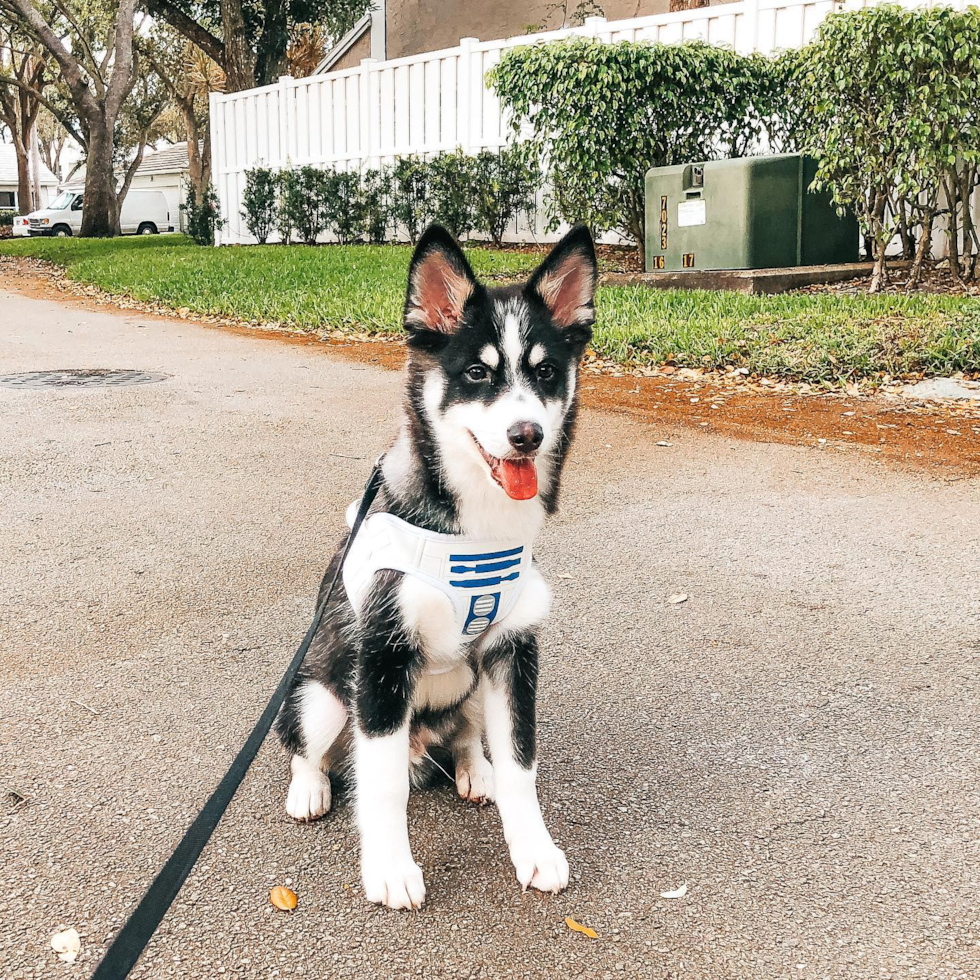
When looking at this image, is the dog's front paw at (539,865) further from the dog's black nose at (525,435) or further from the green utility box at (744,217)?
the green utility box at (744,217)

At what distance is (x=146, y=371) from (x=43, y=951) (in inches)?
306

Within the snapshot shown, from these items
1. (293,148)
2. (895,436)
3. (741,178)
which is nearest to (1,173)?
(293,148)

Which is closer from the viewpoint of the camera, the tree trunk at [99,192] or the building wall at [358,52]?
the tree trunk at [99,192]

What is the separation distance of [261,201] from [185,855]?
2177 centimetres

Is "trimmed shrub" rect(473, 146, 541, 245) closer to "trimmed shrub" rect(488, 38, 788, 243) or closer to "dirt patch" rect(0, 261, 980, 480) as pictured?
"trimmed shrub" rect(488, 38, 788, 243)

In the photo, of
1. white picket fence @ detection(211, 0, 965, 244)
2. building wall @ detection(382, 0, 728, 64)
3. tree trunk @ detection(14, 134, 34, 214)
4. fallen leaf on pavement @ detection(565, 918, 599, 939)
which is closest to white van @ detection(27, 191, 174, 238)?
tree trunk @ detection(14, 134, 34, 214)

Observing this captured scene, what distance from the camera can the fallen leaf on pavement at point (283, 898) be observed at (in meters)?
2.43

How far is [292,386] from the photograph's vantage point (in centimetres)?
874

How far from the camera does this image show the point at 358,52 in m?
30.1

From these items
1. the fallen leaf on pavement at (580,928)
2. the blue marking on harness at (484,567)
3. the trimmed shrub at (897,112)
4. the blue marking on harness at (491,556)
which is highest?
the trimmed shrub at (897,112)

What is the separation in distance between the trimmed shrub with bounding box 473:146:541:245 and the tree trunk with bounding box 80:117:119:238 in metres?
14.9

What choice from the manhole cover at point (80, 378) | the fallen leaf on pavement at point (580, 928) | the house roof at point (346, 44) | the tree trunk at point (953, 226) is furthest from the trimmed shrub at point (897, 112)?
the house roof at point (346, 44)

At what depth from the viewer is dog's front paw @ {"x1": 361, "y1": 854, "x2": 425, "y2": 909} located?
2.41m

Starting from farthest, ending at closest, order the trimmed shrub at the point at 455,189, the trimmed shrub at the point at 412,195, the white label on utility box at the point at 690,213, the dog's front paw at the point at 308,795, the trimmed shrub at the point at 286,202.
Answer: the trimmed shrub at the point at 286,202 → the trimmed shrub at the point at 412,195 → the trimmed shrub at the point at 455,189 → the white label on utility box at the point at 690,213 → the dog's front paw at the point at 308,795
